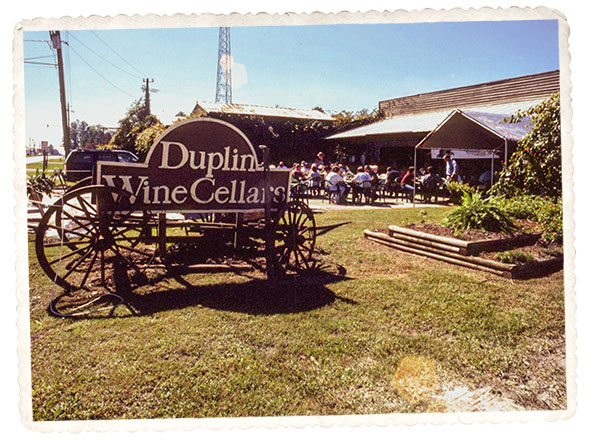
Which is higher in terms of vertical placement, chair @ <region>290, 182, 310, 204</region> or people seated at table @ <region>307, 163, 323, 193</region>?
people seated at table @ <region>307, 163, 323, 193</region>

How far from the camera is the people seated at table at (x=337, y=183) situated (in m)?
5.34

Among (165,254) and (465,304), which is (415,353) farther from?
(165,254)

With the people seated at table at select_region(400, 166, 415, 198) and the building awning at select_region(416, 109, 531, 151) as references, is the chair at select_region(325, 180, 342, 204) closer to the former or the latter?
the people seated at table at select_region(400, 166, 415, 198)

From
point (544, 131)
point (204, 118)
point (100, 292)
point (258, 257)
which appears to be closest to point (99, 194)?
point (100, 292)

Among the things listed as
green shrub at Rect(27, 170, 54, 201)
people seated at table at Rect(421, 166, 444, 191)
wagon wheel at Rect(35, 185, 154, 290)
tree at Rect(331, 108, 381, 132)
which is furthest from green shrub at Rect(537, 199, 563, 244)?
green shrub at Rect(27, 170, 54, 201)

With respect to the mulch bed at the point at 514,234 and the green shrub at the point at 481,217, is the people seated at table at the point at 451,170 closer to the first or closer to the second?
the green shrub at the point at 481,217

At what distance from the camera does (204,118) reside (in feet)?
10.4

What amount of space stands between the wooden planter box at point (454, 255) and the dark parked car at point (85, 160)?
327 centimetres

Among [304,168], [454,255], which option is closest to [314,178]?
[304,168]

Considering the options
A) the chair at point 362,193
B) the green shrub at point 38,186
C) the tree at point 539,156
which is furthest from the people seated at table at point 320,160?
the chair at point 362,193

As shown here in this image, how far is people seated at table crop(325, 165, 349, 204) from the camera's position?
5344 mm

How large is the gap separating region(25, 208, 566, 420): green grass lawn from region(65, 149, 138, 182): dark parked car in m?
0.79

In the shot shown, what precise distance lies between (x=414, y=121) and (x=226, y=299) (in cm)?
294

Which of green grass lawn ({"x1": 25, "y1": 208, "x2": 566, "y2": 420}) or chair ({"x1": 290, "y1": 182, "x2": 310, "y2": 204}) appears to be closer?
green grass lawn ({"x1": 25, "y1": 208, "x2": 566, "y2": 420})
